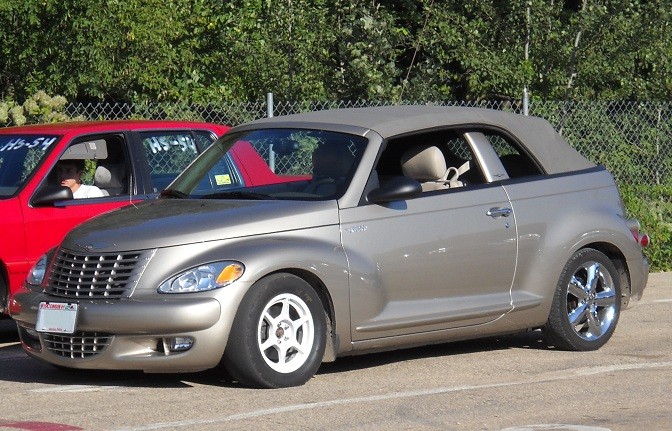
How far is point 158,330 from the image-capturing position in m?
7.91

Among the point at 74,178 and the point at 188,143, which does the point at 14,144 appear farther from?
the point at 188,143

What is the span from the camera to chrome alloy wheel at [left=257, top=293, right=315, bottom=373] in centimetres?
817

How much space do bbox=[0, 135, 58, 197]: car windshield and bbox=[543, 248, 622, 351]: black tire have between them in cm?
395

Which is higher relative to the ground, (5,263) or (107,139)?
(107,139)

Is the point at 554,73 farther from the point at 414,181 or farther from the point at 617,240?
the point at 414,181

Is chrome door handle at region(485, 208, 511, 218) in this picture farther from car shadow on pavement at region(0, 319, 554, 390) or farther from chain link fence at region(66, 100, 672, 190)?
chain link fence at region(66, 100, 672, 190)

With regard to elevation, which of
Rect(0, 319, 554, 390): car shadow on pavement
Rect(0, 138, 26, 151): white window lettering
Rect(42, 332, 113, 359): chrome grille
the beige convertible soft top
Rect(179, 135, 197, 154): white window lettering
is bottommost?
Rect(0, 319, 554, 390): car shadow on pavement

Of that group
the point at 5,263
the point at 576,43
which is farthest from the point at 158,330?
the point at 576,43

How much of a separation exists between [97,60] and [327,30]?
12.0ft

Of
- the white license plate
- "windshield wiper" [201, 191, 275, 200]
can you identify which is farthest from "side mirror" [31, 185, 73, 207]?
the white license plate

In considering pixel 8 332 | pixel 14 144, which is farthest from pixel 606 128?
pixel 14 144

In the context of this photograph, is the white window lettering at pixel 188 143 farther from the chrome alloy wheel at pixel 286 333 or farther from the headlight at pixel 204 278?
the headlight at pixel 204 278

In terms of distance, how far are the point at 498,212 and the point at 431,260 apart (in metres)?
0.65

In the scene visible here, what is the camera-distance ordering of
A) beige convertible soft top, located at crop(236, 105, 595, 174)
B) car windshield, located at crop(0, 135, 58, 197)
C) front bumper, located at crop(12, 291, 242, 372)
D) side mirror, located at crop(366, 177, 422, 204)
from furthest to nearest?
1. car windshield, located at crop(0, 135, 58, 197)
2. beige convertible soft top, located at crop(236, 105, 595, 174)
3. side mirror, located at crop(366, 177, 422, 204)
4. front bumper, located at crop(12, 291, 242, 372)
